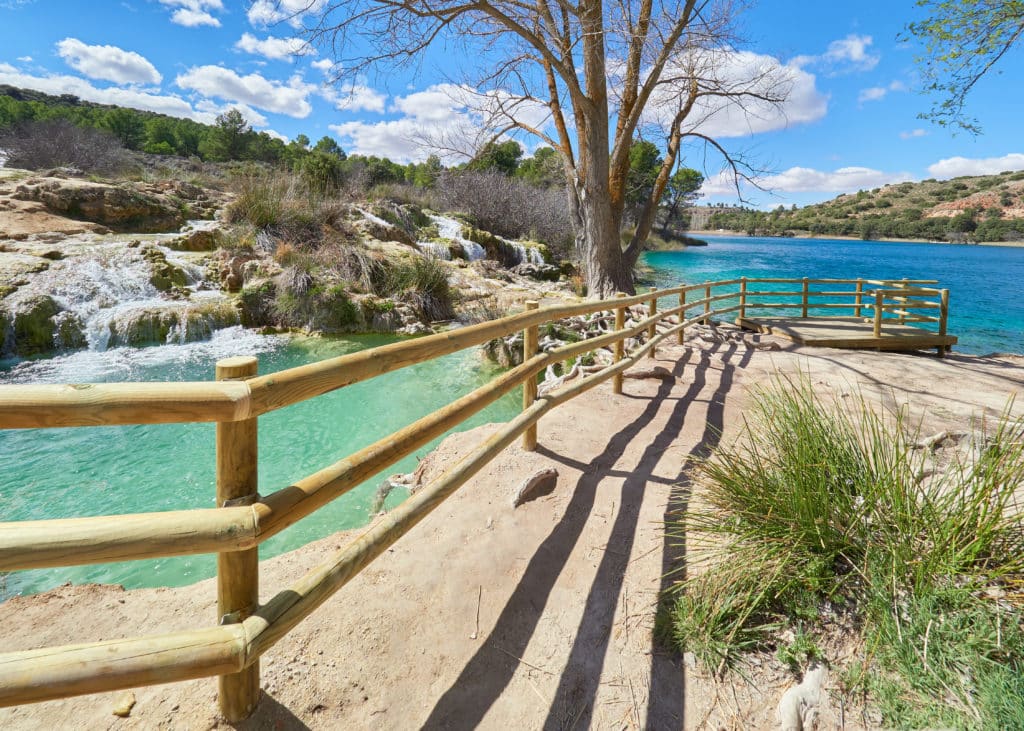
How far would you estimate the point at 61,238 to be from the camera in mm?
11180

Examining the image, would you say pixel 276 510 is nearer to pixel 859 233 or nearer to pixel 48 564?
pixel 48 564

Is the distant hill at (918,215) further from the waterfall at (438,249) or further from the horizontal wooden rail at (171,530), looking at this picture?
the horizontal wooden rail at (171,530)

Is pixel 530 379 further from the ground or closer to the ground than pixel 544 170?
closer to the ground

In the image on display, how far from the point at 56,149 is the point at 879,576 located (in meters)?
28.0

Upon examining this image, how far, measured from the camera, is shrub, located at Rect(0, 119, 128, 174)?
1873 centimetres

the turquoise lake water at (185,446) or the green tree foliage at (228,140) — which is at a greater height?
the green tree foliage at (228,140)

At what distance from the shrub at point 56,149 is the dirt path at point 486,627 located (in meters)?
23.6

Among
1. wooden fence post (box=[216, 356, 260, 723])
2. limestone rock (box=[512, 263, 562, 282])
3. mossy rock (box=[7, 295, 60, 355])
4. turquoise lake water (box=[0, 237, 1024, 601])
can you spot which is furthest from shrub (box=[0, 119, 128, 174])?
wooden fence post (box=[216, 356, 260, 723])

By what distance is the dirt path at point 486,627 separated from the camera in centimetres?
182

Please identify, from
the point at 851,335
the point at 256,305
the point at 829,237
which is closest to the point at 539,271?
the point at 256,305

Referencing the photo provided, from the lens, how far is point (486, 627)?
228 cm

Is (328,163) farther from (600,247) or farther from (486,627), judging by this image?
(486,627)

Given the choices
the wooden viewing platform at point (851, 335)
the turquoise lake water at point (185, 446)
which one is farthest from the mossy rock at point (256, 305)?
the wooden viewing platform at point (851, 335)

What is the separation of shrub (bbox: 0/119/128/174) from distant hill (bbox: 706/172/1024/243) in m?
58.2
